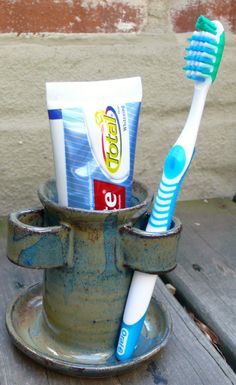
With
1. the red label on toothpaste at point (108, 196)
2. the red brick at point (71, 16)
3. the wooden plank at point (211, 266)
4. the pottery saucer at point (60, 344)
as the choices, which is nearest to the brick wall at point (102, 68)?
the red brick at point (71, 16)

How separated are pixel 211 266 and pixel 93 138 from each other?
0.43 metres

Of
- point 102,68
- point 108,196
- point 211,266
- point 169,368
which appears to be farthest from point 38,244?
point 102,68

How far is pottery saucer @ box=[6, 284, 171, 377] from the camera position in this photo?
2.02ft

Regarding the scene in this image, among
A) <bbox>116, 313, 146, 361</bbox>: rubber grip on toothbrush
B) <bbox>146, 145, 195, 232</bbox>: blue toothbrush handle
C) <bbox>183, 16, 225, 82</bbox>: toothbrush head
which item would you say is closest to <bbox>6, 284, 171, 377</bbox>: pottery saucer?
<bbox>116, 313, 146, 361</bbox>: rubber grip on toothbrush

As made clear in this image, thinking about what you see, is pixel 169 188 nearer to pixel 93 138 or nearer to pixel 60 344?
pixel 93 138

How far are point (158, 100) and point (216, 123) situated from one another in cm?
14

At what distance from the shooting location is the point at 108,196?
0.61 metres

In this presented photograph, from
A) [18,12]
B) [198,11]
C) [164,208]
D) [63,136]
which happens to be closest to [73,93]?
[63,136]

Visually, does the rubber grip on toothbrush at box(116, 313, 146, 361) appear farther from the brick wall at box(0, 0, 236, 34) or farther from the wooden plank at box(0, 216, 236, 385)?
the brick wall at box(0, 0, 236, 34)

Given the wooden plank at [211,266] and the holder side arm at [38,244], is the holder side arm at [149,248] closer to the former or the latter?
the holder side arm at [38,244]

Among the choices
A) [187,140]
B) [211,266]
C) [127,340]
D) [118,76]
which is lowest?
[211,266]

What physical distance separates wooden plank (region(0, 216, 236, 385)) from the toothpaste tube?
0.19 m

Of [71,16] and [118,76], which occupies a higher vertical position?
[71,16]

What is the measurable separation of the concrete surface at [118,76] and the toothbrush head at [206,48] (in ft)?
1.61
